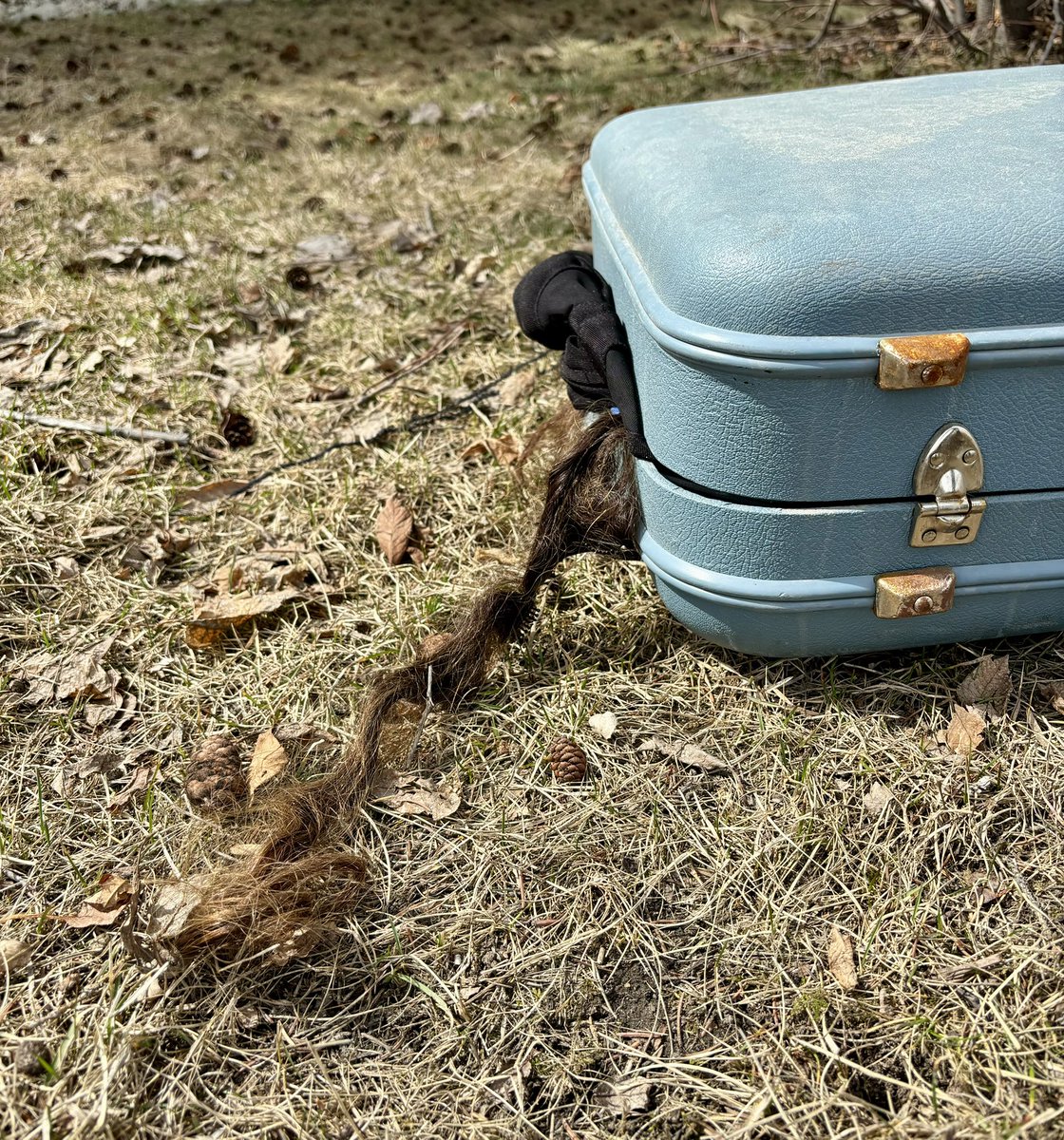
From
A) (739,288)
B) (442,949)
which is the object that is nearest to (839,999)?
(442,949)

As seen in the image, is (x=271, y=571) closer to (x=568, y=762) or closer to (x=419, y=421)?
(x=419, y=421)

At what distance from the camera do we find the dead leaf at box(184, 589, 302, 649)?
190 centimetres

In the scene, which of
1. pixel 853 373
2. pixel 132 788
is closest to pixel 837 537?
pixel 853 373

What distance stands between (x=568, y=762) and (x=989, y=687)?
2.35ft

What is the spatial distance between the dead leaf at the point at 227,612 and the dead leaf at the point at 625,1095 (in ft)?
3.52

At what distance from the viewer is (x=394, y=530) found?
2.12 meters

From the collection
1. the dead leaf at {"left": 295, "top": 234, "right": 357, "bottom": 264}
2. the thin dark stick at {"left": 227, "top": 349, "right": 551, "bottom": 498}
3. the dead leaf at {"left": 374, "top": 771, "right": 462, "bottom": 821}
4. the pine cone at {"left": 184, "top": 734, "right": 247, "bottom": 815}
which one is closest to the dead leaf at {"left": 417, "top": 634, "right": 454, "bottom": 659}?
the dead leaf at {"left": 374, "top": 771, "right": 462, "bottom": 821}

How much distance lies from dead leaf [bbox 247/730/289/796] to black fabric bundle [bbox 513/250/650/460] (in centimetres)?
77

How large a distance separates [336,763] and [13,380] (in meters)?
1.66

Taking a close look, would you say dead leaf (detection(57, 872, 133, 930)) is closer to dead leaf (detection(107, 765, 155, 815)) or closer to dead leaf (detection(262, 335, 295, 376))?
dead leaf (detection(107, 765, 155, 815))

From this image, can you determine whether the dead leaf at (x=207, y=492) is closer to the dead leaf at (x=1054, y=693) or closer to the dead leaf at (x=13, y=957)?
the dead leaf at (x=13, y=957)

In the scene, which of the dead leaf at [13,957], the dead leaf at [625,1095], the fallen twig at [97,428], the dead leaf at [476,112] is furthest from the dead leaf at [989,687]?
the dead leaf at [476,112]

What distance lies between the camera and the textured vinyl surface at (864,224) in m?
1.28

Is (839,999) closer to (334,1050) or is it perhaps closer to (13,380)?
(334,1050)
